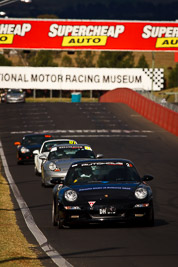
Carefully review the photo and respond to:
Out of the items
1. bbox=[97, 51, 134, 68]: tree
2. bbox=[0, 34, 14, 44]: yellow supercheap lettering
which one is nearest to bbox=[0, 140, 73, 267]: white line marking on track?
bbox=[0, 34, 14, 44]: yellow supercheap lettering

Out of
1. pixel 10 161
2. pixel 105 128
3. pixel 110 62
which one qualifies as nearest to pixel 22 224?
pixel 10 161

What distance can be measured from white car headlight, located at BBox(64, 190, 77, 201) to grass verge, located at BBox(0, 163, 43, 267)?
0.95 meters

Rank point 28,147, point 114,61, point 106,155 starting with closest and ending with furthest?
point 28,147 → point 106,155 → point 114,61

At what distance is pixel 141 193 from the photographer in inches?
511

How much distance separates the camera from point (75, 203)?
1296 centimetres

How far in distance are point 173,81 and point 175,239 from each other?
9590 centimetres

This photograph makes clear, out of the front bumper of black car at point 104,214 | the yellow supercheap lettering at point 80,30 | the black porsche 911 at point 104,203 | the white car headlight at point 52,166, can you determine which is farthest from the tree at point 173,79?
the front bumper of black car at point 104,214

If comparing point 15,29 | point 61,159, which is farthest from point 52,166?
point 15,29

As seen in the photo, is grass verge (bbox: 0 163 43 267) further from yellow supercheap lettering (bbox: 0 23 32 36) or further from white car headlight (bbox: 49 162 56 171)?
yellow supercheap lettering (bbox: 0 23 32 36)

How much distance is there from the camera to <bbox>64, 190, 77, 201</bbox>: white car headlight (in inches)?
513

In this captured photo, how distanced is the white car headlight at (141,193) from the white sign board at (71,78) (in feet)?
277

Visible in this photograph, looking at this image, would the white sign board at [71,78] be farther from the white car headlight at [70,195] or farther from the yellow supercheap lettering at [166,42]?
the white car headlight at [70,195]

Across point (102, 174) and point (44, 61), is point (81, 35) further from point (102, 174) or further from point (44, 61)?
point (102, 174)

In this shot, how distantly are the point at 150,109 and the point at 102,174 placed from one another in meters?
38.5
